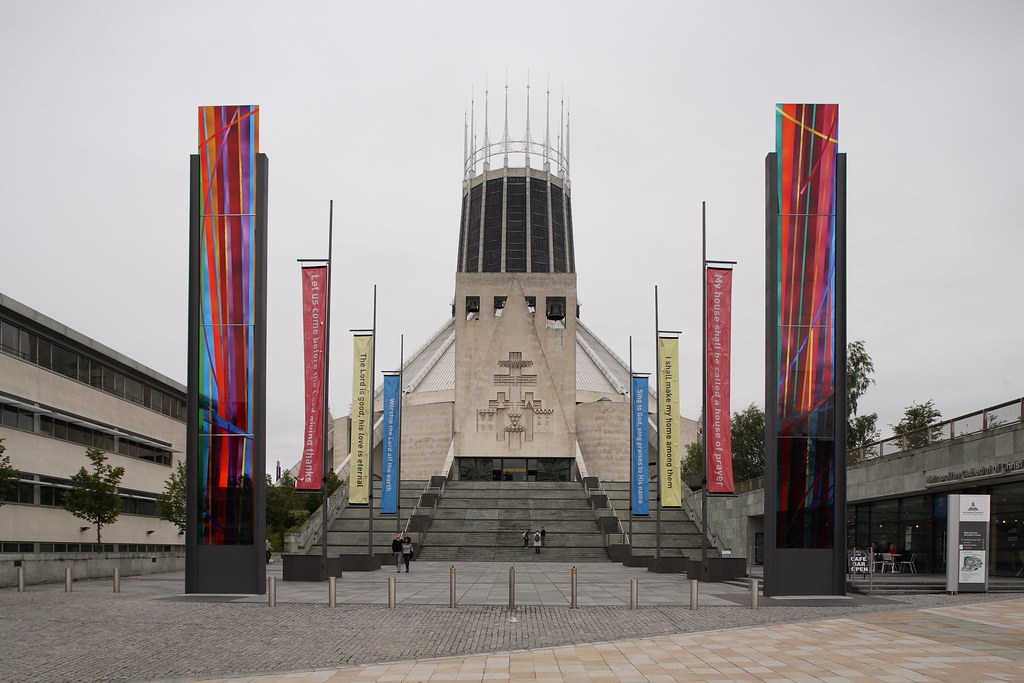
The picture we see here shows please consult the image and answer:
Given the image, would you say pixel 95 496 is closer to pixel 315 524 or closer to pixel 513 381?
pixel 315 524

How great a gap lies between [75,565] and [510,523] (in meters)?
21.2

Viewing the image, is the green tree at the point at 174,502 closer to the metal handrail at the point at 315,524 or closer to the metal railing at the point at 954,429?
the metal handrail at the point at 315,524

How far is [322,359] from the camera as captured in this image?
27188 millimetres

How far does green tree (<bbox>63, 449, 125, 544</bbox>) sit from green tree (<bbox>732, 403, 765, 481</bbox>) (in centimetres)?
4186

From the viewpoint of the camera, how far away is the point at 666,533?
146ft

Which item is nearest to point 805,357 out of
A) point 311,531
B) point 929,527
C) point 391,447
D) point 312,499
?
point 929,527

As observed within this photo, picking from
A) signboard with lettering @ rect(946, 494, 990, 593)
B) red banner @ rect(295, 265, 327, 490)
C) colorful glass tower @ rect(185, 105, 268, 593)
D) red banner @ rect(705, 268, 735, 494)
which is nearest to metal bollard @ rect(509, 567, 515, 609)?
colorful glass tower @ rect(185, 105, 268, 593)

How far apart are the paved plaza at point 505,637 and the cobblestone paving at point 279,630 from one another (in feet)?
0.13

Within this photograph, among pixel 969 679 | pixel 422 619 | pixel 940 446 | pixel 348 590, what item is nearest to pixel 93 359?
pixel 348 590

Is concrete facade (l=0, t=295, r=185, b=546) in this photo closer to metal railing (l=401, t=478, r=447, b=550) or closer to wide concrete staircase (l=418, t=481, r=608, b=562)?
metal railing (l=401, t=478, r=447, b=550)

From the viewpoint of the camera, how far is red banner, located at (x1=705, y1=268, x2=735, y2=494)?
1080 inches

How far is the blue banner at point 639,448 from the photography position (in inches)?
1480

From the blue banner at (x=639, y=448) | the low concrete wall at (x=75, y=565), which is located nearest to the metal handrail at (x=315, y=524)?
the low concrete wall at (x=75, y=565)

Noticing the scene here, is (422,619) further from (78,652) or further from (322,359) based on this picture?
(322,359)
